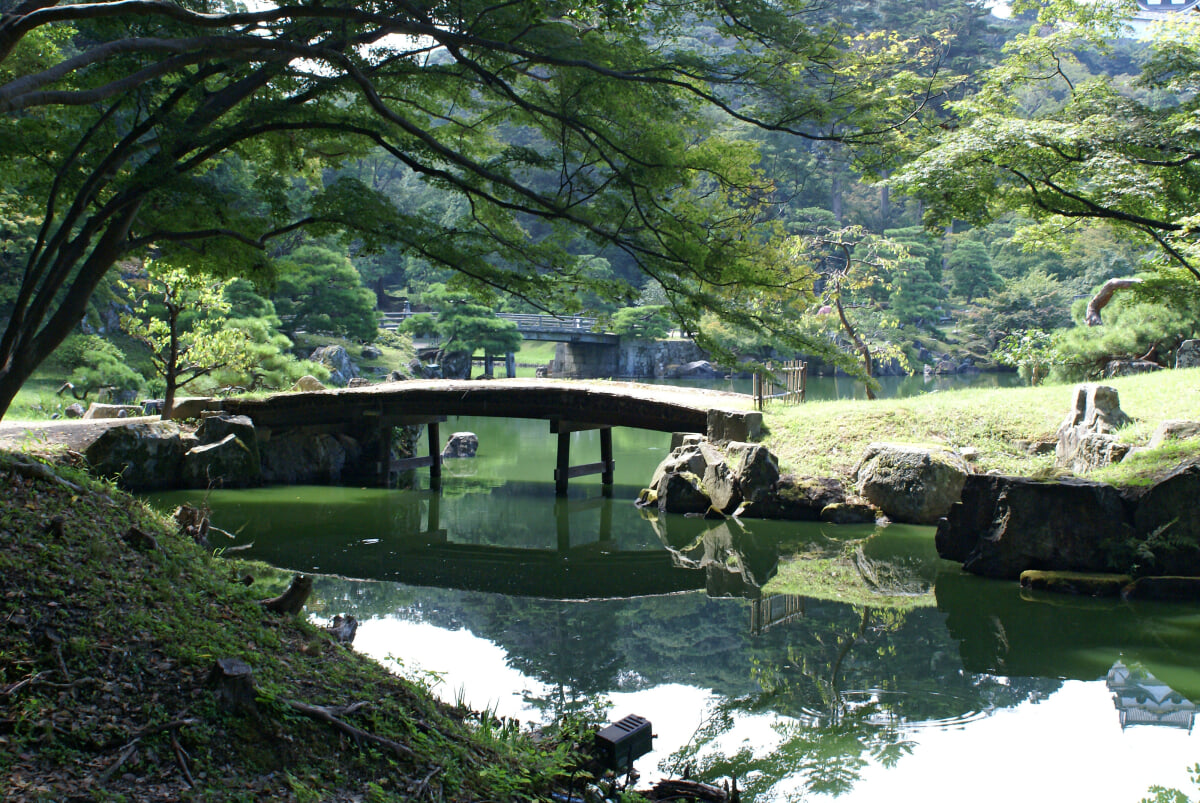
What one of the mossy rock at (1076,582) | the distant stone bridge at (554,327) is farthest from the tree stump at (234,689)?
the distant stone bridge at (554,327)

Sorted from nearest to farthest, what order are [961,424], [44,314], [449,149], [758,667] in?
[44,314], [758,667], [449,149], [961,424]

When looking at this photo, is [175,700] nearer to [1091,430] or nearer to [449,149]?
[449,149]

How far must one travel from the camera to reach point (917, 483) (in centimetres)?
1012

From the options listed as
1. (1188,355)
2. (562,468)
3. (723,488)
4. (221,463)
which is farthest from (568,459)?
(1188,355)

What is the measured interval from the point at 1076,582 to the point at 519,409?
318 inches

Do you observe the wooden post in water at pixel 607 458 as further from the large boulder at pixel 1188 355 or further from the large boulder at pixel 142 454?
the large boulder at pixel 1188 355

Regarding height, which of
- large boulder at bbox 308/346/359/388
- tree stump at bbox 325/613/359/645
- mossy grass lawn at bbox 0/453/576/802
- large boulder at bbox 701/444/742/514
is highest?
large boulder at bbox 308/346/359/388

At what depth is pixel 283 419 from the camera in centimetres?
1404

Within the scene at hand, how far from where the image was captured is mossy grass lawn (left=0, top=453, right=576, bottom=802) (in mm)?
2650

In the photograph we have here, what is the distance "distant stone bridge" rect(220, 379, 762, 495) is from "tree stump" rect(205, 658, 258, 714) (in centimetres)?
916

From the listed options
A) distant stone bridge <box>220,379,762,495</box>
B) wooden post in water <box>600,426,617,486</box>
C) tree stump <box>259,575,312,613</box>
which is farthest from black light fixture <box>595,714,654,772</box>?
wooden post in water <box>600,426,617,486</box>

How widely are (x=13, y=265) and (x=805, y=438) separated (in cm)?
1634

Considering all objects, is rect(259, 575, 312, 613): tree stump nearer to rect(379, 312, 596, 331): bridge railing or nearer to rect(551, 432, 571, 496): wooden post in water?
rect(551, 432, 571, 496): wooden post in water

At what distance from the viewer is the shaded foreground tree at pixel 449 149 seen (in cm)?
538
